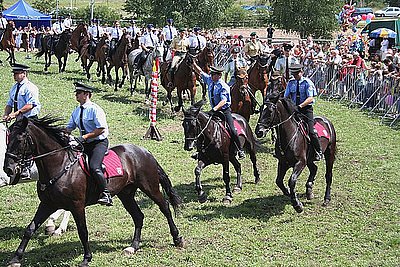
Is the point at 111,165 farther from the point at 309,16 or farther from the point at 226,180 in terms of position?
the point at 309,16

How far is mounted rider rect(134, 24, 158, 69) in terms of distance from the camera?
22.9 metres

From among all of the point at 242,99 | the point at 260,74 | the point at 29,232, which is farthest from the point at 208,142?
the point at 260,74

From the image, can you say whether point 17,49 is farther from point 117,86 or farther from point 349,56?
point 349,56

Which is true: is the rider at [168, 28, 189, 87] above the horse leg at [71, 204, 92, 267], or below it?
above

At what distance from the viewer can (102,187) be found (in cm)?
822

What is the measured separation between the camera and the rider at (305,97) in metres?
11.4

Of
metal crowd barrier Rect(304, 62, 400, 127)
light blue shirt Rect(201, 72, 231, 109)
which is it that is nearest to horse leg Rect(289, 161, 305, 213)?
light blue shirt Rect(201, 72, 231, 109)

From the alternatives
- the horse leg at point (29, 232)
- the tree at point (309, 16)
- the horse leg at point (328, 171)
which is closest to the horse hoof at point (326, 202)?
the horse leg at point (328, 171)

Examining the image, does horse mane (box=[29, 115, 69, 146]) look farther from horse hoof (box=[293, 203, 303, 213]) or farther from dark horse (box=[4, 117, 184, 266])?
horse hoof (box=[293, 203, 303, 213])

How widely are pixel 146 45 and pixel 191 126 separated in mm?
13600

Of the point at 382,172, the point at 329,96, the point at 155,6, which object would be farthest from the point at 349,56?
the point at 155,6

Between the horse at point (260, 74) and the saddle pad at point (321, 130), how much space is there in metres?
6.36

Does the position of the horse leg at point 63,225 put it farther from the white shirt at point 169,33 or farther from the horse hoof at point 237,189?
the white shirt at point 169,33

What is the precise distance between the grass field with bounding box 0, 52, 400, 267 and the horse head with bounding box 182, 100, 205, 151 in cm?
120
